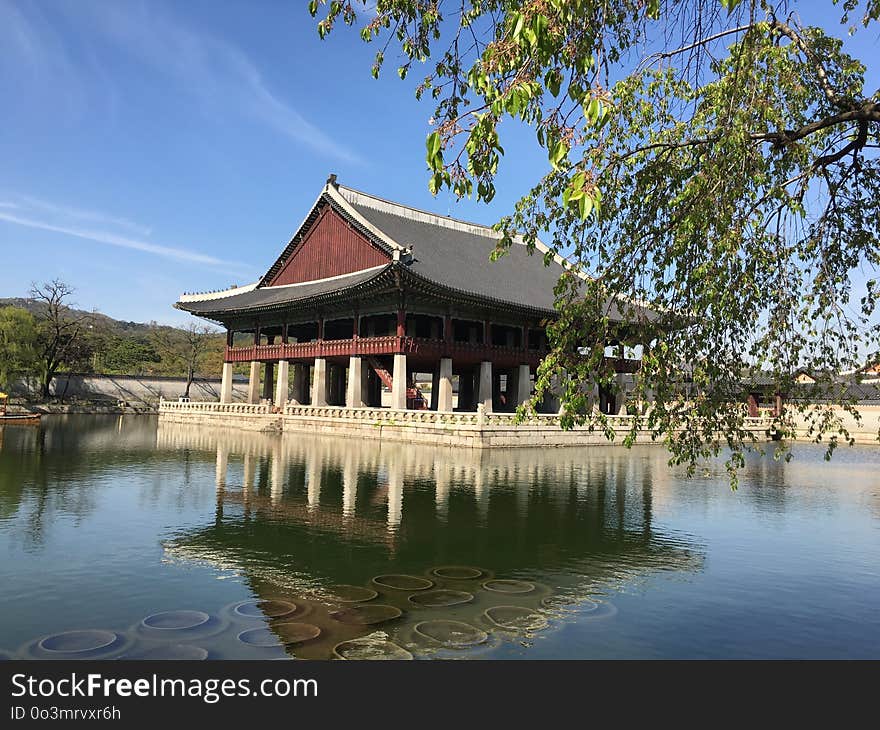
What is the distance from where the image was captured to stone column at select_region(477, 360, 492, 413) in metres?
44.0

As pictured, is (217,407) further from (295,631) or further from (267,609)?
(295,631)

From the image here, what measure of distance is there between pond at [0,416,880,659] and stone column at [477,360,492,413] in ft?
65.0

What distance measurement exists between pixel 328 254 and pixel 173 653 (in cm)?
4535

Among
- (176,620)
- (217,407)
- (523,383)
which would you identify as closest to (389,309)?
(523,383)

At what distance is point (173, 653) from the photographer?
7406 mm

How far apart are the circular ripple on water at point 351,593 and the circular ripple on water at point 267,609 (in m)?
0.69

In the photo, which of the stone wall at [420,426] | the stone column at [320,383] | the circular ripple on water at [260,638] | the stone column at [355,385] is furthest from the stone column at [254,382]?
the circular ripple on water at [260,638]

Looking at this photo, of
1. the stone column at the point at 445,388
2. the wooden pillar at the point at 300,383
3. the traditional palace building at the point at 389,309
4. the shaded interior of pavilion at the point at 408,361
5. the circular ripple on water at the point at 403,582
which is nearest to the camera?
the circular ripple on water at the point at 403,582

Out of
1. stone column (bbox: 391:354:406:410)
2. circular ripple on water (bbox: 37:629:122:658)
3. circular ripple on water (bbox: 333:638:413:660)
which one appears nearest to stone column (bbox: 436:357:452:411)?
stone column (bbox: 391:354:406:410)

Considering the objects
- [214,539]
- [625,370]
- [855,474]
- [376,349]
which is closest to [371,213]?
[376,349]

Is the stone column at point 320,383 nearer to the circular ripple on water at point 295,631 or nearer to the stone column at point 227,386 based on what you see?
the stone column at point 227,386

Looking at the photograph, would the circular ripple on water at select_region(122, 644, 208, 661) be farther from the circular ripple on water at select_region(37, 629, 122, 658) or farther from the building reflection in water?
the building reflection in water

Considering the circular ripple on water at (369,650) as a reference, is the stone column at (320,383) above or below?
above

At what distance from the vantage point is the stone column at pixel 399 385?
40.7 meters
